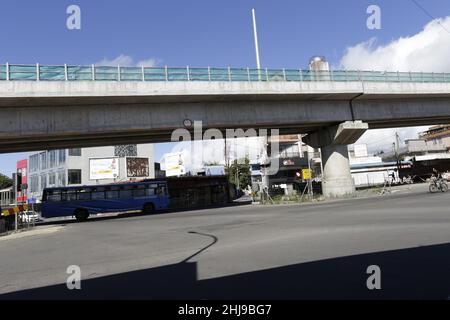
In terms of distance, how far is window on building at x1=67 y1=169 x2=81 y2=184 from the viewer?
5370cm

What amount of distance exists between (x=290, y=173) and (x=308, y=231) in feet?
160

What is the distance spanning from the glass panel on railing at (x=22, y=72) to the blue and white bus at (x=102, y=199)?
12560 millimetres

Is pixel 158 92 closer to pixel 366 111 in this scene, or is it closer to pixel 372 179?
pixel 366 111

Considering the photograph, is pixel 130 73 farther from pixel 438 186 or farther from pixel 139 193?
pixel 438 186

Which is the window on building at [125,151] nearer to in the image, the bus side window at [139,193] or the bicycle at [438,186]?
the bus side window at [139,193]

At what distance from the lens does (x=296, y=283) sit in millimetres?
5402

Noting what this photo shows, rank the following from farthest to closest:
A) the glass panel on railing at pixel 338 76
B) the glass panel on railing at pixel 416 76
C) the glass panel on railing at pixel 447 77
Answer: the glass panel on railing at pixel 447 77, the glass panel on railing at pixel 416 76, the glass panel on railing at pixel 338 76

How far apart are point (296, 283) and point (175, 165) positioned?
209ft

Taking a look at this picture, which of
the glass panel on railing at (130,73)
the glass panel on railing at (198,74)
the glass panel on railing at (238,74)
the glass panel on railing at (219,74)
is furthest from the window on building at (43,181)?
the glass panel on railing at (238,74)

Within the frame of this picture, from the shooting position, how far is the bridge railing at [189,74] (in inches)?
816

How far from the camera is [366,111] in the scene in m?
31.0

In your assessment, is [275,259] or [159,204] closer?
[275,259]

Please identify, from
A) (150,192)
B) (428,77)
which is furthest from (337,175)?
(150,192)
